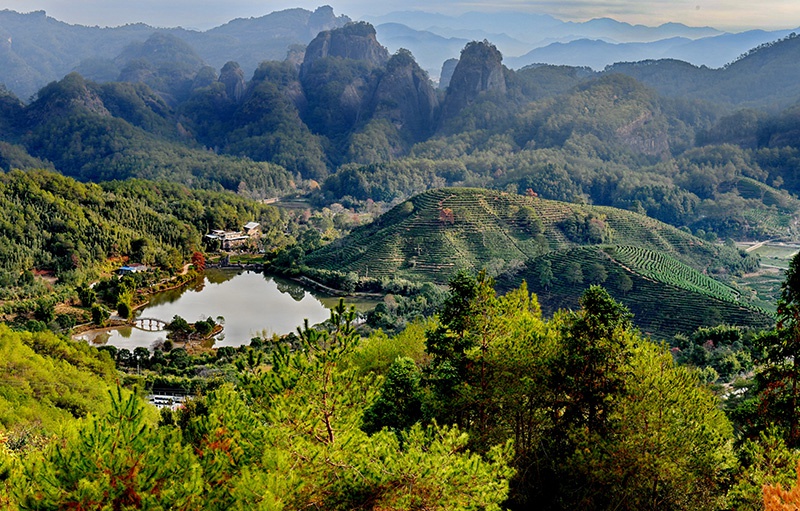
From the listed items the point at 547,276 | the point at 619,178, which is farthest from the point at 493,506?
the point at 619,178

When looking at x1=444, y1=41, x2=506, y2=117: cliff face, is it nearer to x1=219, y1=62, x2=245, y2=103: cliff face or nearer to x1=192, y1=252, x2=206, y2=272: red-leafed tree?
x1=219, y1=62, x2=245, y2=103: cliff face

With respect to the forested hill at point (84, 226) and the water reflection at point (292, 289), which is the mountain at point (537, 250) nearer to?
the water reflection at point (292, 289)

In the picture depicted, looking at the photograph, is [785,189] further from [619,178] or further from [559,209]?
[559,209]

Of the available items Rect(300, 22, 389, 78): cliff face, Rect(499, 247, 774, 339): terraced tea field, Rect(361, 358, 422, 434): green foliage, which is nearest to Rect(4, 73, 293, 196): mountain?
Rect(300, 22, 389, 78): cliff face

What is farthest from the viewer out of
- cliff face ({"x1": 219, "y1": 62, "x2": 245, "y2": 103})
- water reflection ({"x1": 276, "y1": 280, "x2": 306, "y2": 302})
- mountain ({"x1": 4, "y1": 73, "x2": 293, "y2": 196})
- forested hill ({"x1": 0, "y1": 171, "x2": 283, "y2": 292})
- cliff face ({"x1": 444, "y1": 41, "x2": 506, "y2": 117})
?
cliff face ({"x1": 219, "y1": 62, "x2": 245, "y2": 103})

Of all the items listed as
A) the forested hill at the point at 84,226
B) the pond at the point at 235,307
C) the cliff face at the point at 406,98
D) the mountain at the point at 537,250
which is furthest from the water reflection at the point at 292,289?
the cliff face at the point at 406,98

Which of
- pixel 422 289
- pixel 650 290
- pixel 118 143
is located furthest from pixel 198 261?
pixel 118 143

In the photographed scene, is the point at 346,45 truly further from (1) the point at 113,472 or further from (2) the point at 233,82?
(1) the point at 113,472

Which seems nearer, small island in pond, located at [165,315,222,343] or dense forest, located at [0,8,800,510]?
dense forest, located at [0,8,800,510]
